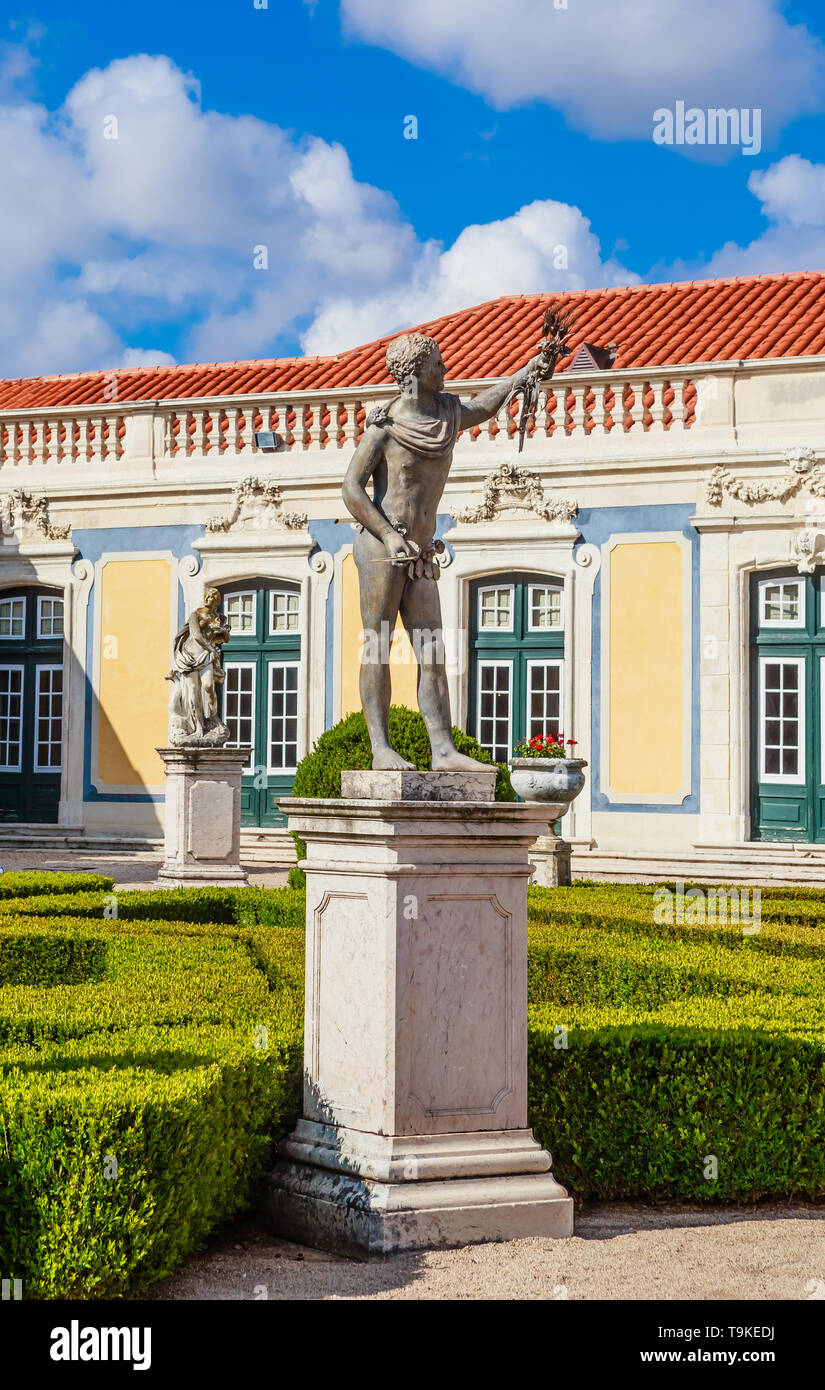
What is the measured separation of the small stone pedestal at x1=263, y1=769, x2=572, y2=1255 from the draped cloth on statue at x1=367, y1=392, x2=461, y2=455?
1.03 m

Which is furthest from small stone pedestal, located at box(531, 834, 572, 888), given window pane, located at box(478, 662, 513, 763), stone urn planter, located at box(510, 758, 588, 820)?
window pane, located at box(478, 662, 513, 763)

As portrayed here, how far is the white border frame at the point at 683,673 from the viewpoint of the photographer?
15.5 meters

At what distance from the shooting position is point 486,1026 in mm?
4566

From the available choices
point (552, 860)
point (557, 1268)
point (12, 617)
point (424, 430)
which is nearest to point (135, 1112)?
point (557, 1268)

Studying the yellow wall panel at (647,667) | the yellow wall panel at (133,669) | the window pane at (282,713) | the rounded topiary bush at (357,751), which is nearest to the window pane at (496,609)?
the yellow wall panel at (647,667)

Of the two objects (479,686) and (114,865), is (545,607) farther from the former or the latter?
(114,865)

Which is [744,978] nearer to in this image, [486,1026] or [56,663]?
[486,1026]

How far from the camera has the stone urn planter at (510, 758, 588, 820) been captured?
1073cm

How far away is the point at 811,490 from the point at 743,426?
3.31ft

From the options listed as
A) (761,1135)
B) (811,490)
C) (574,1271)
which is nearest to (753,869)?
(811,490)

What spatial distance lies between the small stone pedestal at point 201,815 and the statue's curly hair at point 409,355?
797 centimetres

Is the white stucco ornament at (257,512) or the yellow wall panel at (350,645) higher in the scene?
the white stucco ornament at (257,512)

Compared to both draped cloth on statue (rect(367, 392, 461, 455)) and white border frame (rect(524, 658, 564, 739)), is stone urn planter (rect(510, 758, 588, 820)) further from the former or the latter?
draped cloth on statue (rect(367, 392, 461, 455))

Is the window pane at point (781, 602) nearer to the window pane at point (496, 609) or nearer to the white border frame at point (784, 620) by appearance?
the white border frame at point (784, 620)
